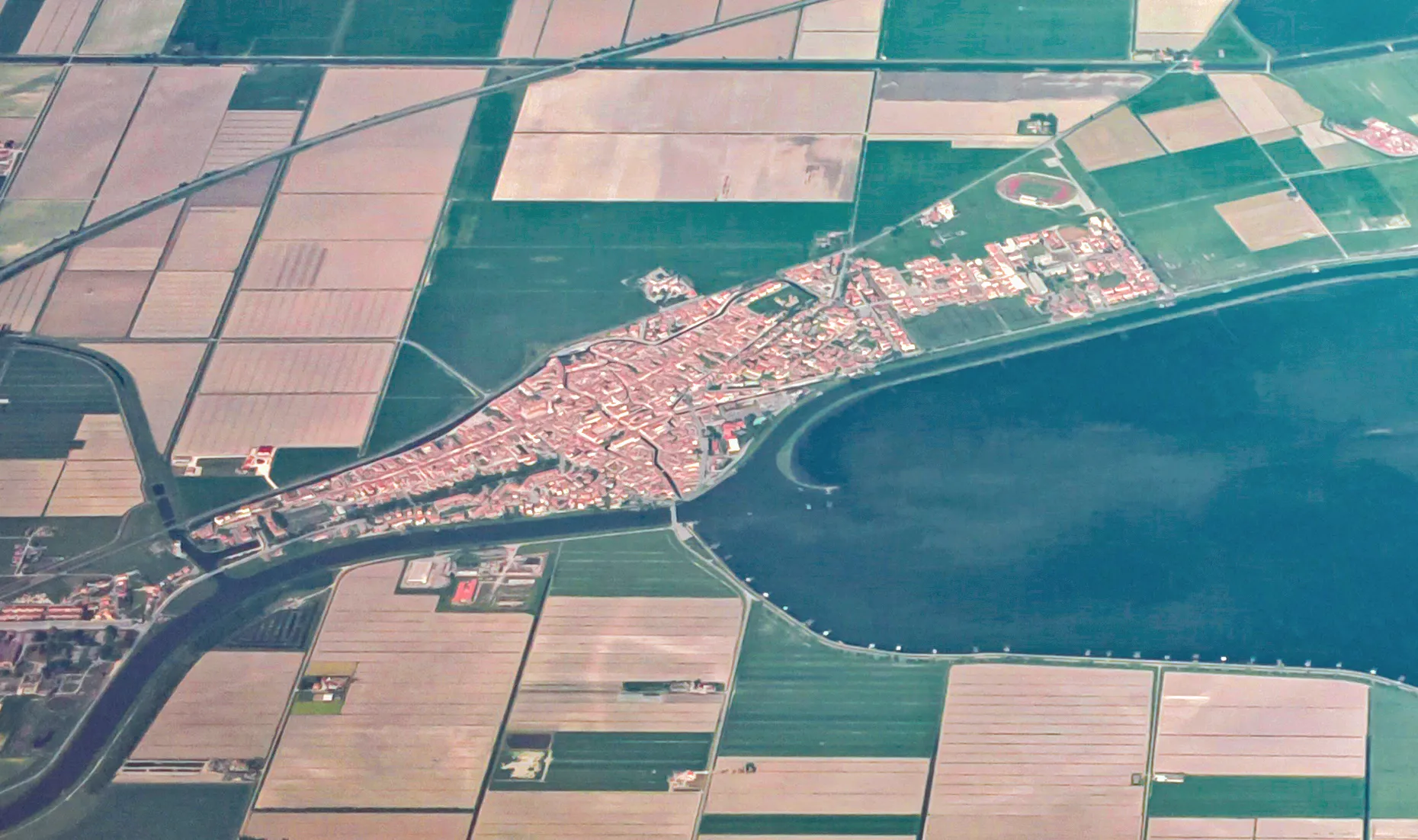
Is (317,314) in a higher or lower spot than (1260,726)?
higher

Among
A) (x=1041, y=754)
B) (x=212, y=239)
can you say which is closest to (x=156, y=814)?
(x=212, y=239)

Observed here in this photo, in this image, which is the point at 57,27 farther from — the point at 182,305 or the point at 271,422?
the point at 271,422

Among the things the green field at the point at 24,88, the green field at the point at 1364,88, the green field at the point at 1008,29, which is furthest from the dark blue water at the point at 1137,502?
the green field at the point at 24,88

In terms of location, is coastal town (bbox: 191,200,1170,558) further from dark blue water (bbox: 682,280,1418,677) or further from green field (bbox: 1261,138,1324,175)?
green field (bbox: 1261,138,1324,175)

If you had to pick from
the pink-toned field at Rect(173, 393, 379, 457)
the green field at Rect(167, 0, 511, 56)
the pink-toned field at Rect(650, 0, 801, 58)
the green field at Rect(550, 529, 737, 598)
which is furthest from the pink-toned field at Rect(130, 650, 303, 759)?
the pink-toned field at Rect(650, 0, 801, 58)

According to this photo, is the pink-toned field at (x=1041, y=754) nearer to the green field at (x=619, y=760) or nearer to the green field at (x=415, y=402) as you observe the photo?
the green field at (x=619, y=760)

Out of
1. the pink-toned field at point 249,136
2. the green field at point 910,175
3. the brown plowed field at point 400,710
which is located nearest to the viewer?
the brown plowed field at point 400,710
